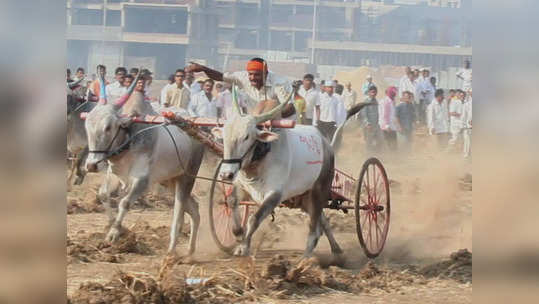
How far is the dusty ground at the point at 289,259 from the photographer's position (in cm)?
684

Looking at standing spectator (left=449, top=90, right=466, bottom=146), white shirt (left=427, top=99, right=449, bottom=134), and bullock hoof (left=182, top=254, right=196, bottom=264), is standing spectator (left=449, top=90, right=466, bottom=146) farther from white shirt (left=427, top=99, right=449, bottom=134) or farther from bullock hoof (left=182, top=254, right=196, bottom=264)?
bullock hoof (left=182, top=254, right=196, bottom=264)

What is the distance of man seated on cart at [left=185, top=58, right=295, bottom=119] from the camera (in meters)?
8.19

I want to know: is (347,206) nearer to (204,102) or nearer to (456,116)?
(204,102)

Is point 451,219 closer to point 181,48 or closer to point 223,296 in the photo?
point 223,296

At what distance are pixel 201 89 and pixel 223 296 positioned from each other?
9.53m

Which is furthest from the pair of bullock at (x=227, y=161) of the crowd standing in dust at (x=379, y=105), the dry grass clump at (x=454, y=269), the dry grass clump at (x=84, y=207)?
the crowd standing in dust at (x=379, y=105)

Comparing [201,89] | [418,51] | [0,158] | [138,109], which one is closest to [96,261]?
[138,109]

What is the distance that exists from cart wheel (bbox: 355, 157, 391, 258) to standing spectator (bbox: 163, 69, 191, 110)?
5.93m

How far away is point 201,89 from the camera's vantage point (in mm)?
15969

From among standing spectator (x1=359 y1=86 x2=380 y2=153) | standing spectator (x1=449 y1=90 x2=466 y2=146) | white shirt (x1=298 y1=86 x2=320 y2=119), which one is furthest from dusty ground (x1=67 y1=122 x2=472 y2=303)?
standing spectator (x1=359 y1=86 x2=380 y2=153)

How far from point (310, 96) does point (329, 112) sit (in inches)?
39.9

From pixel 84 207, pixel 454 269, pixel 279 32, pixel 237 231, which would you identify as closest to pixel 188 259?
pixel 237 231

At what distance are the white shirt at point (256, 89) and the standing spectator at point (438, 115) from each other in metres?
10.7

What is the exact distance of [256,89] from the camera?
330 inches
